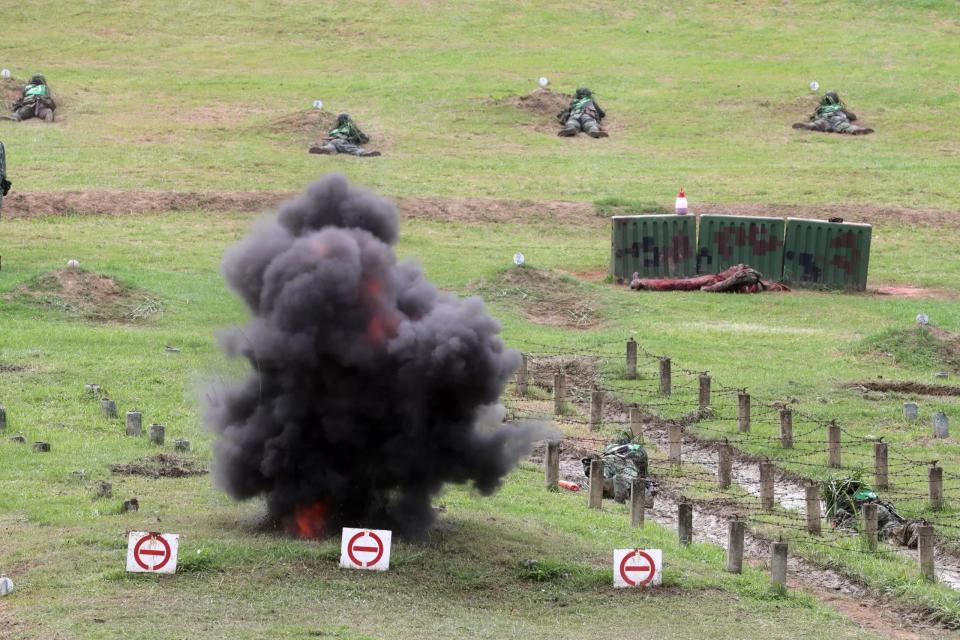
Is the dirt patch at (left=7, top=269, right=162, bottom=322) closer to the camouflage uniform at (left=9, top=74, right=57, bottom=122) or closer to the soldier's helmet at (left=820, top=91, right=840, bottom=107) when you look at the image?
the camouflage uniform at (left=9, top=74, right=57, bottom=122)

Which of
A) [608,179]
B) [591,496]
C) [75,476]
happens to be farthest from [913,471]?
[608,179]

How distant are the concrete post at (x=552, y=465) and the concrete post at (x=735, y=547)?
4.48 meters

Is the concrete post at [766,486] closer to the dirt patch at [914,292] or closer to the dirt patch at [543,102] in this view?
the dirt patch at [914,292]

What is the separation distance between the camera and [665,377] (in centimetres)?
3128

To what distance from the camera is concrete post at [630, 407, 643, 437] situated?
1097 inches

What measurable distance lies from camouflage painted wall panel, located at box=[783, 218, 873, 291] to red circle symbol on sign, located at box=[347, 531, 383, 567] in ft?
79.3

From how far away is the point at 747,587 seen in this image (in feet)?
65.4

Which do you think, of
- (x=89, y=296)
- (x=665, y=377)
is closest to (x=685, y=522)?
(x=665, y=377)

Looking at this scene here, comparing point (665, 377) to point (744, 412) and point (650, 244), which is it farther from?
point (650, 244)

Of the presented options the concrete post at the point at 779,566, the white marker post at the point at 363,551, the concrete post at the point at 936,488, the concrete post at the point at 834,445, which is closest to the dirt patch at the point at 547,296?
the concrete post at the point at 834,445

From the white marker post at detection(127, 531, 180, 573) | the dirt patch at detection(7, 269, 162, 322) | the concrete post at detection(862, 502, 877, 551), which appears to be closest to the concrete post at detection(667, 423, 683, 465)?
the concrete post at detection(862, 502, 877, 551)

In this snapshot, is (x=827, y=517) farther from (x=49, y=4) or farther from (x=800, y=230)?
(x=49, y=4)

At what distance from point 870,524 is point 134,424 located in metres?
11.4

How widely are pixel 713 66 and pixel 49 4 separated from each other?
2856 cm
